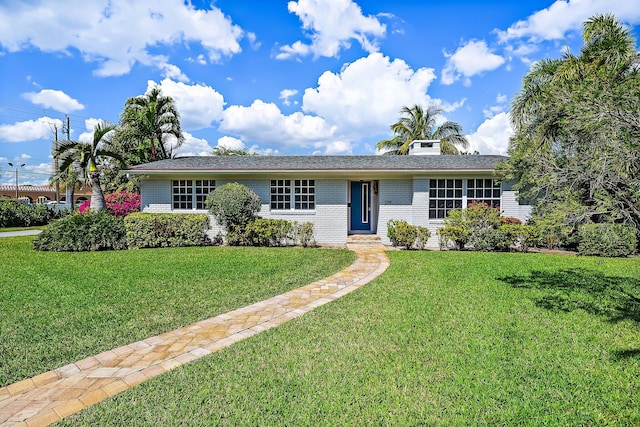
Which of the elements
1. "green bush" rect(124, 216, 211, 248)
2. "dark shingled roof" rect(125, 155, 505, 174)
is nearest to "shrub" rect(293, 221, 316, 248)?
"dark shingled roof" rect(125, 155, 505, 174)

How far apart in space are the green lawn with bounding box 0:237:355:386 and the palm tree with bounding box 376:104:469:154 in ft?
63.7

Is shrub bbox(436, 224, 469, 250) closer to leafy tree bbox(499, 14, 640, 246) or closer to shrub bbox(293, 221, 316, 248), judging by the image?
shrub bbox(293, 221, 316, 248)

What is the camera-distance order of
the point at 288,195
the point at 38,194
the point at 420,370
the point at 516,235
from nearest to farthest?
1. the point at 420,370
2. the point at 516,235
3. the point at 288,195
4. the point at 38,194

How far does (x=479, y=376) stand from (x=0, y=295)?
26.5 ft

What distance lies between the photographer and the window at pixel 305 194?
13664 mm

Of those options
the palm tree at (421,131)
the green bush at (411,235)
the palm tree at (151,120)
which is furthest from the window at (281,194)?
the palm tree at (421,131)

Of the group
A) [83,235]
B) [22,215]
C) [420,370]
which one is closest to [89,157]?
[83,235]

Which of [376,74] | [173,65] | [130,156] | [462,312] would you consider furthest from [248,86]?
[462,312]

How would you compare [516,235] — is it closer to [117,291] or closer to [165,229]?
[117,291]

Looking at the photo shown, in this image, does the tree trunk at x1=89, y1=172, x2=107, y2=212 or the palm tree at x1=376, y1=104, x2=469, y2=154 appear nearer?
the tree trunk at x1=89, y1=172, x2=107, y2=212

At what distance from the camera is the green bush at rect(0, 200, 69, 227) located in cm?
2083

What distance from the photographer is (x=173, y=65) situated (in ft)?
56.9

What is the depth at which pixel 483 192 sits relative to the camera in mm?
13227

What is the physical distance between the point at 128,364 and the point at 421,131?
27.8m
